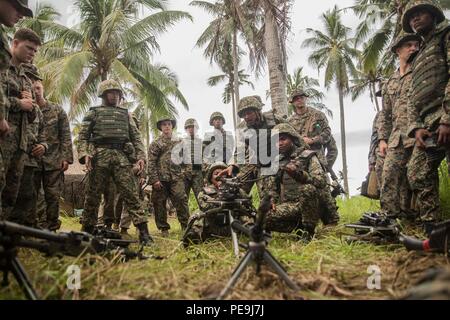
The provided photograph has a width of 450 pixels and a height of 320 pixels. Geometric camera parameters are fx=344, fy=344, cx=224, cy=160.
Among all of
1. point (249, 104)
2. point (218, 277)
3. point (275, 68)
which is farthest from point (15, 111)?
point (275, 68)

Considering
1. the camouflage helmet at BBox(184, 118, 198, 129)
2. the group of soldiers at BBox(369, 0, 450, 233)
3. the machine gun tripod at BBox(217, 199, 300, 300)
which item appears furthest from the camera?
the camouflage helmet at BBox(184, 118, 198, 129)

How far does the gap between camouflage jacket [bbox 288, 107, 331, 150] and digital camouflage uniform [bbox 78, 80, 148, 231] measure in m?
3.13

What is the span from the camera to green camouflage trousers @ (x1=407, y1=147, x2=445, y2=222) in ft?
11.0

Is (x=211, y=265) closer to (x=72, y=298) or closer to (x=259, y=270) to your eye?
(x=259, y=270)

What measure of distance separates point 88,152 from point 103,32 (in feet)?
35.1

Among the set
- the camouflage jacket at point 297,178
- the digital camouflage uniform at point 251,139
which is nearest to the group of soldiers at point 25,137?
the digital camouflage uniform at point 251,139

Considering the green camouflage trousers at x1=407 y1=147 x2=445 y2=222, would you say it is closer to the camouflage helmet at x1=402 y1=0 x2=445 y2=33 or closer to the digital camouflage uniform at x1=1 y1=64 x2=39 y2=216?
the camouflage helmet at x1=402 y1=0 x2=445 y2=33

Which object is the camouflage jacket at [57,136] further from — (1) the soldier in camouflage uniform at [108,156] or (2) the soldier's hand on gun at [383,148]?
(2) the soldier's hand on gun at [383,148]

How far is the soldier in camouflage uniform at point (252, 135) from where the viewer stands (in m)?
5.11

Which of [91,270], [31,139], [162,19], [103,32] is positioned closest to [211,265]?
[91,270]

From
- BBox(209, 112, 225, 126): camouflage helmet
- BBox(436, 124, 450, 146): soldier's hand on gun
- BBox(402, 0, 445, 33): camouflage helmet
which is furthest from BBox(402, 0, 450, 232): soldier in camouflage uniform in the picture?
BBox(209, 112, 225, 126): camouflage helmet

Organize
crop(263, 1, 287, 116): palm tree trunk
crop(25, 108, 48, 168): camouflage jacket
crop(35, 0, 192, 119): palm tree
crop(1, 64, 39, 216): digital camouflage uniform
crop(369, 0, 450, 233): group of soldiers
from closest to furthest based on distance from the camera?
crop(369, 0, 450, 233): group of soldiers → crop(1, 64, 39, 216): digital camouflage uniform → crop(25, 108, 48, 168): camouflage jacket → crop(263, 1, 287, 116): palm tree trunk → crop(35, 0, 192, 119): palm tree

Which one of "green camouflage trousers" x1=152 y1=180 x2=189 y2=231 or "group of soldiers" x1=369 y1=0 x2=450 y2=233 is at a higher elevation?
"group of soldiers" x1=369 y1=0 x2=450 y2=233
